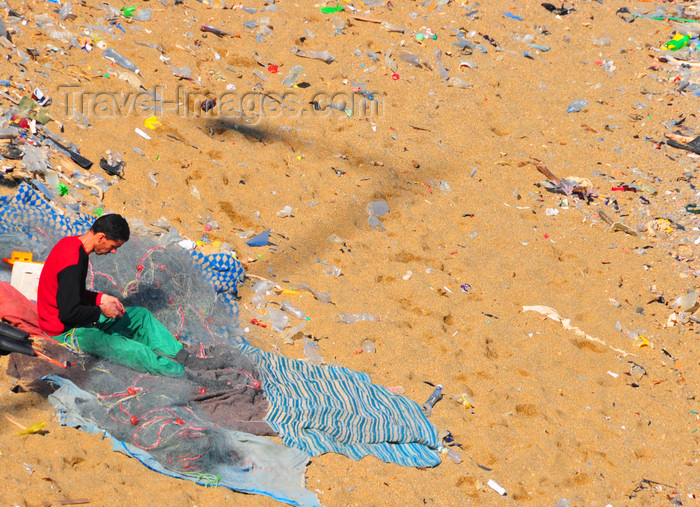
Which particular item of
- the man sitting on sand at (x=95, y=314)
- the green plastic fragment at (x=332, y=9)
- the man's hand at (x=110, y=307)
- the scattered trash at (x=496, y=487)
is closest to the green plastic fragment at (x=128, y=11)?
the green plastic fragment at (x=332, y=9)

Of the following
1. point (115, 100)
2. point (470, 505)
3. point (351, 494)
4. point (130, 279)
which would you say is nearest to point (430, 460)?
point (470, 505)

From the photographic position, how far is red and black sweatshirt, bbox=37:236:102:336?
3197 mm

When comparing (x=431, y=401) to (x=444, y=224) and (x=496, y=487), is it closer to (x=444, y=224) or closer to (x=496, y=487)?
(x=496, y=487)

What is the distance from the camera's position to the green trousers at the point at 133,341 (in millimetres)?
3338

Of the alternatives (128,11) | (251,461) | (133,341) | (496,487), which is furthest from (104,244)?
(128,11)

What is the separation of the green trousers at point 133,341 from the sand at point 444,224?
414mm

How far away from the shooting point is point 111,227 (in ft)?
10.6

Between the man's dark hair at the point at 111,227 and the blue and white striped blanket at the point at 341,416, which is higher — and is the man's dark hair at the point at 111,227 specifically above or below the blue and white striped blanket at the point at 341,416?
above

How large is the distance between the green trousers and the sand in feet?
1.36

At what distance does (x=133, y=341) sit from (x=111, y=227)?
0.67m

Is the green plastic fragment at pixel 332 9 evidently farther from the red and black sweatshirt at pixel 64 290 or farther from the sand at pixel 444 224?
the red and black sweatshirt at pixel 64 290

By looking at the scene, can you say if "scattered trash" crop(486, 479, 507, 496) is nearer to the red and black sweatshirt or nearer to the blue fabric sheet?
the blue fabric sheet

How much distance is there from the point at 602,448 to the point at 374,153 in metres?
3.42

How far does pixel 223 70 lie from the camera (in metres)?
6.43
